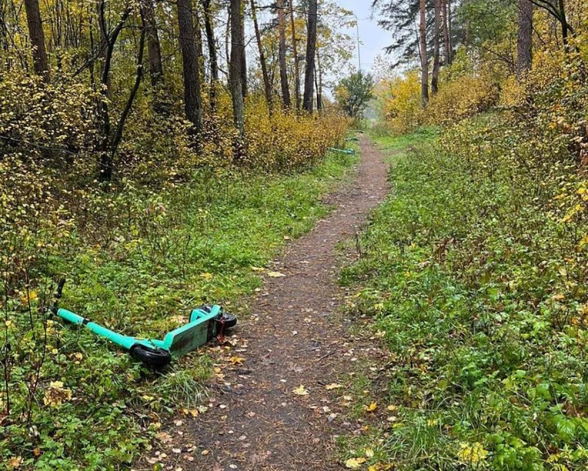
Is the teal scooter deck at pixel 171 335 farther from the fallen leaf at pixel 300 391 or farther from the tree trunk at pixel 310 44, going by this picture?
the tree trunk at pixel 310 44

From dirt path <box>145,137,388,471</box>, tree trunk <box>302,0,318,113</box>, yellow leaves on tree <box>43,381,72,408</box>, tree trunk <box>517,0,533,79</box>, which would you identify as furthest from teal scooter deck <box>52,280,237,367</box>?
tree trunk <box>302,0,318,113</box>

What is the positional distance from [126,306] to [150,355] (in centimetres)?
116

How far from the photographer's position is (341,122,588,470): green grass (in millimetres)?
2918

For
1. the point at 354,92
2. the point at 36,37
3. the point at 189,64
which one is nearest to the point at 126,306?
the point at 36,37

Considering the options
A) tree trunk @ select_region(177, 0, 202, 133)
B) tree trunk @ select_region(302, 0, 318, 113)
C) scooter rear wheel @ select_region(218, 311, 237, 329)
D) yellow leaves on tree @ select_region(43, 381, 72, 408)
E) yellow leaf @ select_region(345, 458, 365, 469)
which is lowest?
yellow leaf @ select_region(345, 458, 365, 469)

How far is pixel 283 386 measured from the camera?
13.8 ft

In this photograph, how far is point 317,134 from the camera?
15.8m

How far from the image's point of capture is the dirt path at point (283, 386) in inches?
134

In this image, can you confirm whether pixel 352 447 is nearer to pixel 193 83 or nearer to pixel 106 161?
pixel 106 161

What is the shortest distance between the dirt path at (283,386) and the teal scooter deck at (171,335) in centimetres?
37

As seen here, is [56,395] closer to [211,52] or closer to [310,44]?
[211,52]

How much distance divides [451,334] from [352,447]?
153 cm

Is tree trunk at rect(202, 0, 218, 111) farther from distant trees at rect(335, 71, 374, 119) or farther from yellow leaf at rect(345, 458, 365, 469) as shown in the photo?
distant trees at rect(335, 71, 374, 119)

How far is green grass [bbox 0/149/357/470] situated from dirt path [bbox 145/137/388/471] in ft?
1.04
